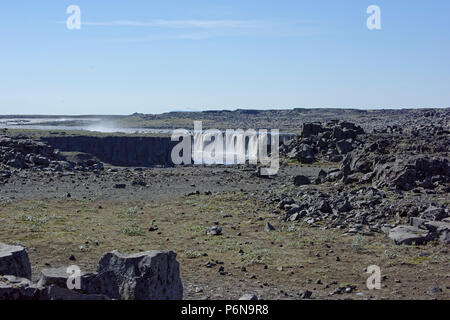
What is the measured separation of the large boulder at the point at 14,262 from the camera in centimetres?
1262

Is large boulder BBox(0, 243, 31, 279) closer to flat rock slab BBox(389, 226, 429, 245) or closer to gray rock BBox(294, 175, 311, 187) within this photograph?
flat rock slab BBox(389, 226, 429, 245)

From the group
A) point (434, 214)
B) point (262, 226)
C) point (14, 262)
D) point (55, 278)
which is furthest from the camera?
point (262, 226)

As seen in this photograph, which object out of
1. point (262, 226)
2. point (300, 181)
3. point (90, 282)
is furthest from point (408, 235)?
point (300, 181)

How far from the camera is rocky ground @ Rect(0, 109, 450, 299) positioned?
16797mm

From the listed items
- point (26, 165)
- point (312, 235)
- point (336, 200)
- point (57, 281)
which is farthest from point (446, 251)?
point (26, 165)

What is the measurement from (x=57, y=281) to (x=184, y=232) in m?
13.1

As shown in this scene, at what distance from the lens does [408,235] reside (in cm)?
2080

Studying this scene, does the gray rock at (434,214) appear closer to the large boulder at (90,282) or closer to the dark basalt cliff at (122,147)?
the large boulder at (90,282)

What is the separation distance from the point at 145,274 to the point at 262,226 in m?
13.9

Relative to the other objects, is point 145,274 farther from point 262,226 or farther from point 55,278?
point 262,226

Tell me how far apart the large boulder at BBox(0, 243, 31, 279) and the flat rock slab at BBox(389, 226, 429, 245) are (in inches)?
547

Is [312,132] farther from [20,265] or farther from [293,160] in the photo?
[20,265]

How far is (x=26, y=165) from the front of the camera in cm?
4931

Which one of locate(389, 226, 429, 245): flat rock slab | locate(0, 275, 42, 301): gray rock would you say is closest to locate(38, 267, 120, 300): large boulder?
locate(0, 275, 42, 301): gray rock
